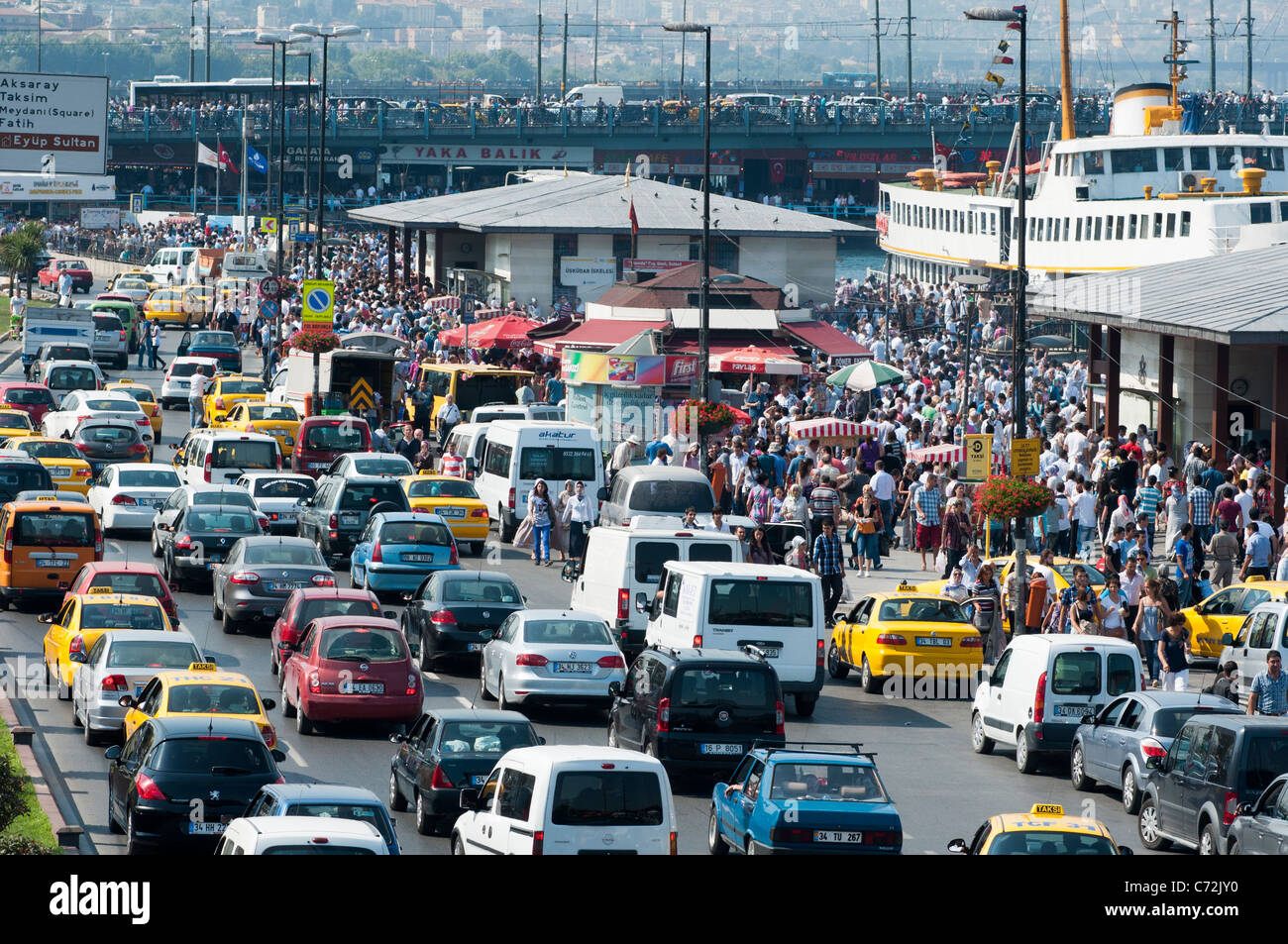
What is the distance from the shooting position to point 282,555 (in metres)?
27.7

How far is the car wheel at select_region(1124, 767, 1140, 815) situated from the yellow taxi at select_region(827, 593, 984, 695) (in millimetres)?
5728

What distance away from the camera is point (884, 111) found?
142 m

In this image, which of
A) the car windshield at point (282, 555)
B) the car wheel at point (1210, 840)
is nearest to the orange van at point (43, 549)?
the car windshield at point (282, 555)

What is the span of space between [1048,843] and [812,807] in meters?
2.22

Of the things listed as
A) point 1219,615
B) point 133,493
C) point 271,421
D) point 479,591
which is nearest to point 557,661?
point 479,591

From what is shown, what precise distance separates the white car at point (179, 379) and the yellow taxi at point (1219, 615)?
3204 centimetres

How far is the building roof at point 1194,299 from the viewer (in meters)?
35.3

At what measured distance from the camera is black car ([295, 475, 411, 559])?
1275 inches

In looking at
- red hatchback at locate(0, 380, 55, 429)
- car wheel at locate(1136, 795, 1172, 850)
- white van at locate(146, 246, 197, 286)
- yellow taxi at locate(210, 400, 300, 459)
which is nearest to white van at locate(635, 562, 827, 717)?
car wheel at locate(1136, 795, 1172, 850)

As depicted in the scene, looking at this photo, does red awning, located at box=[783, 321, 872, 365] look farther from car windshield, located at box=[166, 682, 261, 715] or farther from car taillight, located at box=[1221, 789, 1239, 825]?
car taillight, located at box=[1221, 789, 1239, 825]

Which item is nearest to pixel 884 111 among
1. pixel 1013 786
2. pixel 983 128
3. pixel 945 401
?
pixel 983 128

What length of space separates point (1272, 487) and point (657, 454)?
10106mm

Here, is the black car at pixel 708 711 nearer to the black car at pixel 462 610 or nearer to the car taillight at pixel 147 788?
the car taillight at pixel 147 788
